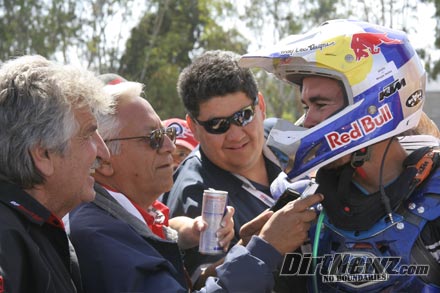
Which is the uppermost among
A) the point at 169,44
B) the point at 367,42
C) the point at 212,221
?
the point at 367,42

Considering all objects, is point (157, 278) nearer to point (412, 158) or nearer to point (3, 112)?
point (3, 112)

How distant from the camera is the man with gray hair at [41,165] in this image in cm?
274

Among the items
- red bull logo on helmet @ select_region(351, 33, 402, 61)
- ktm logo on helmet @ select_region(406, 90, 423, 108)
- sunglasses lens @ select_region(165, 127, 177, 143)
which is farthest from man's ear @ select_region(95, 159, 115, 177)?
ktm logo on helmet @ select_region(406, 90, 423, 108)

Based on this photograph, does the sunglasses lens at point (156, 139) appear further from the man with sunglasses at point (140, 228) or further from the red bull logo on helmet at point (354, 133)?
the red bull logo on helmet at point (354, 133)

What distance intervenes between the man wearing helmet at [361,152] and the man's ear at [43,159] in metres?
0.96

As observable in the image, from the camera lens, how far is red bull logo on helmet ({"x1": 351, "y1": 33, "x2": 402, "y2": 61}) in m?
3.17

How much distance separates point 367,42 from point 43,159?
147cm

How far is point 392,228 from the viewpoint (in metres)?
3.00

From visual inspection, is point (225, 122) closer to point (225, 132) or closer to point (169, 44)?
point (225, 132)

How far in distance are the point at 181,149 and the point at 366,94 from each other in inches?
155

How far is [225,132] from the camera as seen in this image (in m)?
4.58

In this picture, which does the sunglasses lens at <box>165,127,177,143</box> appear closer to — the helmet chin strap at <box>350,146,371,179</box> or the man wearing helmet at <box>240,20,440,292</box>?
the man wearing helmet at <box>240,20,440,292</box>

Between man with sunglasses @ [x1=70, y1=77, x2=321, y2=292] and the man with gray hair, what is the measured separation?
7.6 inches

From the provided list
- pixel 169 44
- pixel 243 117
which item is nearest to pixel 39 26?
pixel 169 44
